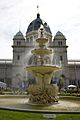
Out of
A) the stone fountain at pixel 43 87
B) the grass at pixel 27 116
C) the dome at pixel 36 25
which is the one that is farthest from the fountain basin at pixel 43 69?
Answer: the dome at pixel 36 25

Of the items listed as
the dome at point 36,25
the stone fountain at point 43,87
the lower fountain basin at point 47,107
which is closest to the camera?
the lower fountain basin at point 47,107

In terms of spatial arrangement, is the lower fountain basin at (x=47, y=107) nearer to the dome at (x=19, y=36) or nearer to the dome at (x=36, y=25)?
the dome at (x=19, y=36)

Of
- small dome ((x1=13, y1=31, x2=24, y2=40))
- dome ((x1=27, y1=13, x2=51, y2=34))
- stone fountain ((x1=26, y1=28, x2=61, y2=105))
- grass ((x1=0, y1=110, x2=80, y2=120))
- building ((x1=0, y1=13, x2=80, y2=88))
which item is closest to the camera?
grass ((x1=0, y1=110, x2=80, y2=120))

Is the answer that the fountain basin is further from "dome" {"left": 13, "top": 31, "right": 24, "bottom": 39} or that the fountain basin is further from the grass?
"dome" {"left": 13, "top": 31, "right": 24, "bottom": 39}

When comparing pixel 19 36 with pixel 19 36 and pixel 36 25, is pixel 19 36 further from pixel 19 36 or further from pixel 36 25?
pixel 36 25

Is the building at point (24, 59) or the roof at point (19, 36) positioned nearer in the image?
the building at point (24, 59)

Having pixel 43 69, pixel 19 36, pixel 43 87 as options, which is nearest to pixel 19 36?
pixel 19 36

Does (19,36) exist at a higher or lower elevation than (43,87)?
higher

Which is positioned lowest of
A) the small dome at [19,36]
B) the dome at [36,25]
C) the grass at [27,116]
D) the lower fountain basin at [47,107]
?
the lower fountain basin at [47,107]

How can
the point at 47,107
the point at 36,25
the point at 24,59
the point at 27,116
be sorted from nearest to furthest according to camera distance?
the point at 27,116 < the point at 47,107 < the point at 24,59 < the point at 36,25

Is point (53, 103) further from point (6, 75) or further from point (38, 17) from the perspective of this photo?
point (38, 17)

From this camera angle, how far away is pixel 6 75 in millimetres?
71438

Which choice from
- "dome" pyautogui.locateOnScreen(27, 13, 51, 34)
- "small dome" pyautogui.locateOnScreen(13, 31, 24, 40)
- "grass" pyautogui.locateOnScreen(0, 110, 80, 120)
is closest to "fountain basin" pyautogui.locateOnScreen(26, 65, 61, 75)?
"grass" pyautogui.locateOnScreen(0, 110, 80, 120)

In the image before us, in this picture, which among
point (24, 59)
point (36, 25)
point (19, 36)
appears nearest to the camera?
point (24, 59)
